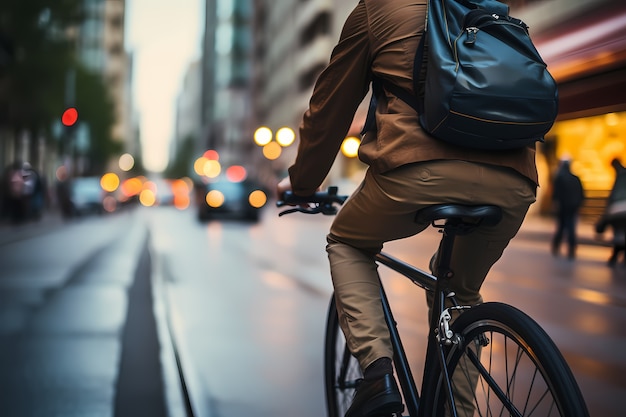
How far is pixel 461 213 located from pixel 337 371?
3.70 ft

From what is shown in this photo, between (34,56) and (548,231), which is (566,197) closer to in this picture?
(548,231)

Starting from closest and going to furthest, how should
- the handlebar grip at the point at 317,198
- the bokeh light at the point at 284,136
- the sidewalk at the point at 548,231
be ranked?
1. the handlebar grip at the point at 317,198
2. the bokeh light at the point at 284,136
3. the sidewalk at the point at 548,231

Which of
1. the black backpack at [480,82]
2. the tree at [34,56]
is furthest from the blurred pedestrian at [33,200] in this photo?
the black backpack at [480,82]

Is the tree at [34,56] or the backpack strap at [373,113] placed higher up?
the tree at [34,56]

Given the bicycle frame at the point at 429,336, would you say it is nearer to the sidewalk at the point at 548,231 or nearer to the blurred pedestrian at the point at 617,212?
the blurred pedestrian at the point at 617,212

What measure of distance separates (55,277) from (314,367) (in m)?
5.78

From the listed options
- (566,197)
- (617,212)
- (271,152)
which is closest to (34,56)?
(271,152)

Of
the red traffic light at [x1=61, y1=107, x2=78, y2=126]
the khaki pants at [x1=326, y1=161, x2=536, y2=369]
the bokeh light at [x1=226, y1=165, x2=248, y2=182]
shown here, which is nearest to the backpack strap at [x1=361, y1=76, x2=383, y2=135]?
the khaki pants at [x1=326, y1=161, x2=536, y2=369]

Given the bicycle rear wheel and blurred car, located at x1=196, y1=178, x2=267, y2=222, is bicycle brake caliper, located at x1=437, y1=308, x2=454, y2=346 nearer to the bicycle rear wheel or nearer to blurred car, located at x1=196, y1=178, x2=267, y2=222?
the bicycle rear wheel

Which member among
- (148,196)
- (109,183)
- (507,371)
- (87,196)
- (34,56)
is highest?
(34,56)

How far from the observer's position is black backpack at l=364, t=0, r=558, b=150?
2197 mm

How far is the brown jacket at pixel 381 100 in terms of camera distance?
7.59 feet

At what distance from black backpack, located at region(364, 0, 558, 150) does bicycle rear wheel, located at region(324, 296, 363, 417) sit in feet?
3.51

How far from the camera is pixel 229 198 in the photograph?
2831 cm
